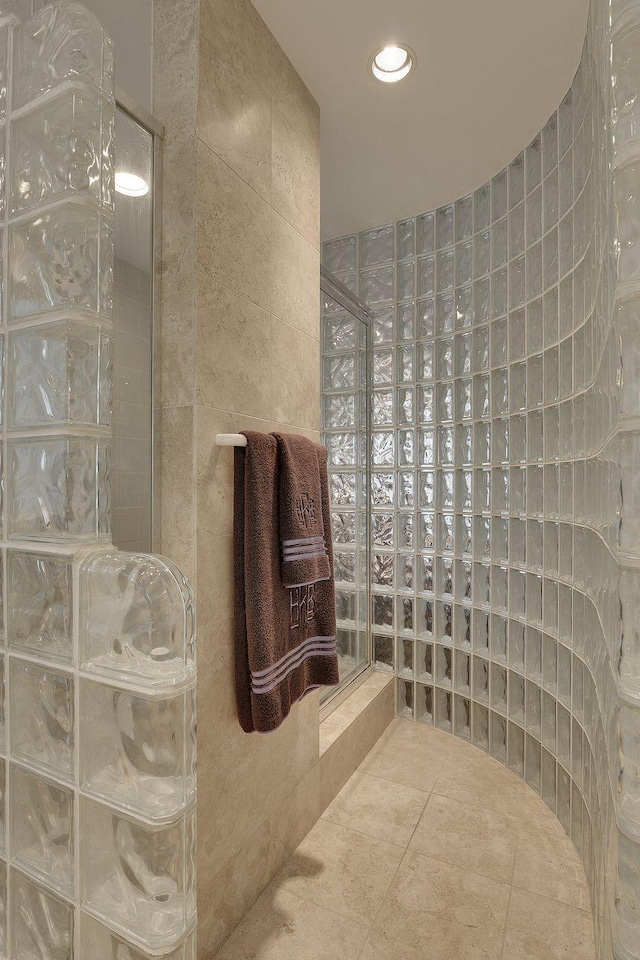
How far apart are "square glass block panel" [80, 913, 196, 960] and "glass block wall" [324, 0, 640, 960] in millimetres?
846

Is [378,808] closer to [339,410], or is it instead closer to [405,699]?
[405,699]

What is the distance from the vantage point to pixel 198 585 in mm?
1181

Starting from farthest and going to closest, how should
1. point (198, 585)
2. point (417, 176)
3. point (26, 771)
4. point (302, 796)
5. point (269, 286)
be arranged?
point (417, 176), point (302, 796), point (269, 286), point (198, 585), point (26, 771)

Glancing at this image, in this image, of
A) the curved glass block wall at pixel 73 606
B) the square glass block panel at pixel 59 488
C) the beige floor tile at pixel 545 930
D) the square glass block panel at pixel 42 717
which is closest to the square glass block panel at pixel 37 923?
the curved glass block wall at pixel 73 606

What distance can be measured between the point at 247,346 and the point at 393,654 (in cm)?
170

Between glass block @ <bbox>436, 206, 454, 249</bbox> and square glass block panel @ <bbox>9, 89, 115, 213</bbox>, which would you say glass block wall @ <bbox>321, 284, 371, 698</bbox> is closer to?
glass block @ <bbox>436, 206, 454, 249</bbox>

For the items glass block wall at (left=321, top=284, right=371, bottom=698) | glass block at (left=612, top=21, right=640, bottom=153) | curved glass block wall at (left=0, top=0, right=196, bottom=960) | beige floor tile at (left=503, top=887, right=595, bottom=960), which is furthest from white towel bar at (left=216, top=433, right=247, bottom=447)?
beige floor tile at (left=503, top=887, right=595, bottom=960)

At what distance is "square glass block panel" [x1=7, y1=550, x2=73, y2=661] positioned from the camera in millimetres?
657

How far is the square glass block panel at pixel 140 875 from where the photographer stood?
1.91 feet

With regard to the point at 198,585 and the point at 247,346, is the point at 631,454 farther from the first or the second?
the point at 247,346

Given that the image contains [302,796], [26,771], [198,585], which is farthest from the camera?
[302,796]

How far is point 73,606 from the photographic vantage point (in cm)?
65

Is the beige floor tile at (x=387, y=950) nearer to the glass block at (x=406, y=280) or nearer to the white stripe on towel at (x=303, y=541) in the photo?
the white stripe on towel at (x=303, y=541)

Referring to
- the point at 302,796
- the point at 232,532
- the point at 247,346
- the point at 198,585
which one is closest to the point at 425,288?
the point at 247,346
